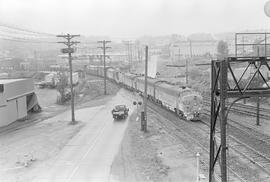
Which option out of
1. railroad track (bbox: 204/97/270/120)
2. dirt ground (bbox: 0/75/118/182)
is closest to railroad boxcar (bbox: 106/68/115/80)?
dirt ground (bbox: 0/75/118/182)

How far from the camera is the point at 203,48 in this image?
572ft

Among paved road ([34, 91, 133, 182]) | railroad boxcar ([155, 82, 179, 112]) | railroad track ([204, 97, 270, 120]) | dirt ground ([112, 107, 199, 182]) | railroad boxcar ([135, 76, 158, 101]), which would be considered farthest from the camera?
railroad boxcar ([135, 76, 158, 101])

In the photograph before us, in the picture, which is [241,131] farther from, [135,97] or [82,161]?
[135,97]

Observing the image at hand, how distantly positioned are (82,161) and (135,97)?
31.4 m

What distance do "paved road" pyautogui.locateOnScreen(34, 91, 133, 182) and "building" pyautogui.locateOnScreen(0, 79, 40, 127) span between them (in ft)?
23.6

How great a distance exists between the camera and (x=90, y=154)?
24984 millimetres

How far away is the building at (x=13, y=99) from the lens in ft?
119

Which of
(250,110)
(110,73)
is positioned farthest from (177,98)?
(110,73)

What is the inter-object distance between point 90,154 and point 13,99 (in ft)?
55.9

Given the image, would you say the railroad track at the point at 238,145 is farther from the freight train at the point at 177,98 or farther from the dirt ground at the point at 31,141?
the dirt ground at the point at 31,141

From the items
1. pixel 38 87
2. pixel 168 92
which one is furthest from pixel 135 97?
pixel 38 87

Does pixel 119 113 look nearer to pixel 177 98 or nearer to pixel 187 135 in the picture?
A: pixel 177 98

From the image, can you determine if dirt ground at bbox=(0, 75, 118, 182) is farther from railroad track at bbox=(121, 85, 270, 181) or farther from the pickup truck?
railroad track at bbox=(121, 85, 270, 181)

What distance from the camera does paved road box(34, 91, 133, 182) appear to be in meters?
20.5
